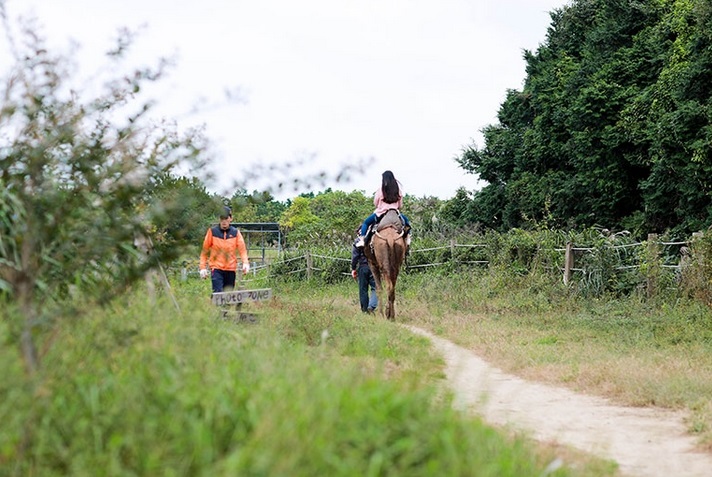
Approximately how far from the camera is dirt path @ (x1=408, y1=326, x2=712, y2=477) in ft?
20.1

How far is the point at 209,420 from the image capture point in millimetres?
3873

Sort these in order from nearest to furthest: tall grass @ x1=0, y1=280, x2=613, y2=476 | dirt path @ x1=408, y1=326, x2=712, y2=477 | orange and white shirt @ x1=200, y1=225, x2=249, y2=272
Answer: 1. tall grass @ x1=0, y1=280, x2=613, y2=476
2. dirt path @ x1=408, y1=326, x2=712, y2=477
3. orange and white shirt @ x1=200, y1=225, x2=249, y2=272

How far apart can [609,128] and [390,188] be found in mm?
19042

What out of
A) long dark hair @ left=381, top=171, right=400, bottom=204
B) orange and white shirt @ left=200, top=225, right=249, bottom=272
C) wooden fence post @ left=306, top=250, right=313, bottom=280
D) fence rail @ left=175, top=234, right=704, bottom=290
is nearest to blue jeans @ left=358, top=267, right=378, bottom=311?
long dark hair @ left=381, top=171, right=400, bottom=204

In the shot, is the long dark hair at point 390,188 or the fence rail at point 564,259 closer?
the long dark hair at point 390,188

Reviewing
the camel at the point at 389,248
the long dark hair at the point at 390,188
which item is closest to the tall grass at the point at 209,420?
the long dark hair at the point at 390,188

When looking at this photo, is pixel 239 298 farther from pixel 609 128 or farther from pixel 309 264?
pixel 609 128

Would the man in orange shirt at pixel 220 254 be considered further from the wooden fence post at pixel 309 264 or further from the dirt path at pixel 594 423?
the wooden fence post at pixel 309 264

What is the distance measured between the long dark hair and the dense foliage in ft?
44.0

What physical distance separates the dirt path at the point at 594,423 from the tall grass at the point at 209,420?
1.09 metres

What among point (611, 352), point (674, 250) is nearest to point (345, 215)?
point (674, 250)

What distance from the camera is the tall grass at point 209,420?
360 cm

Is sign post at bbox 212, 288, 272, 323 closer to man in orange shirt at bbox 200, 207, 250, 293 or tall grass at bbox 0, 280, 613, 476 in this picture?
man in orange shirt at bbox 200, 207, 250, 293

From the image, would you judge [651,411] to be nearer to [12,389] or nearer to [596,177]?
[12,389]
